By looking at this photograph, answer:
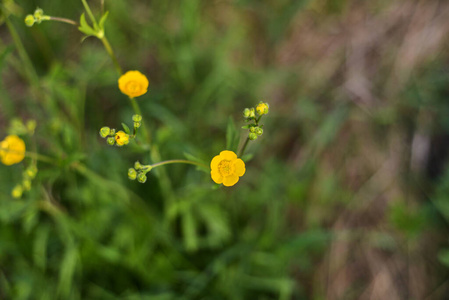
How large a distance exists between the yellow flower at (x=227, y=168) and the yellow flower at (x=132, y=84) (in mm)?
491

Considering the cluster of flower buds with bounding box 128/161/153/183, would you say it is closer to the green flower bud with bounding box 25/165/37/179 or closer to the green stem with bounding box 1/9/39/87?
the green flower bud with bounding box 25/165/37/179

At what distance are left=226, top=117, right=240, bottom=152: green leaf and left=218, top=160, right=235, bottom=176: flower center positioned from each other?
9 cm

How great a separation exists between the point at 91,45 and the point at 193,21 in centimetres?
103

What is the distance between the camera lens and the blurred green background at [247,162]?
2.72 meters

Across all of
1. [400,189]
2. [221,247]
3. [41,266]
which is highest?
[400,189]

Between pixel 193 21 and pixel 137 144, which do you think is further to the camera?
pixel 193 21

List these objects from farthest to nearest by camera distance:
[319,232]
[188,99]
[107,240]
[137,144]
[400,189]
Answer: [188,99]
[400,189]
[107,240]
[319,232]
[137,144]

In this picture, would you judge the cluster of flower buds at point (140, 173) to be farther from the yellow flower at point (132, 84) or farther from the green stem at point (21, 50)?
the green stem at point (21, 50)

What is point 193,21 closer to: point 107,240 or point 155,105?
point 155,105

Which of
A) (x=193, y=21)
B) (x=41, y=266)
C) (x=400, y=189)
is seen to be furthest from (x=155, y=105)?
(x=400, y=189)

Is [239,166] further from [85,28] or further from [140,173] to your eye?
[85,28]

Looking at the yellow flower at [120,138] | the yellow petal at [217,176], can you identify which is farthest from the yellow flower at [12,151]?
the yellow petal at [217,176]

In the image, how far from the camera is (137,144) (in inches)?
73.2

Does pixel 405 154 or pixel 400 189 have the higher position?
pixel 405 154
